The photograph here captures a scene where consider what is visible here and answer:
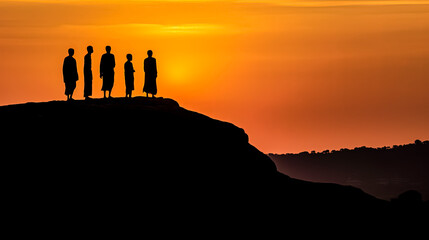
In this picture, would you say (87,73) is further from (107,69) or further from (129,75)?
(129,75)

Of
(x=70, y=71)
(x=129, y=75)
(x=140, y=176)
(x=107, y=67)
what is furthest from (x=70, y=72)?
(x=140, y=176)

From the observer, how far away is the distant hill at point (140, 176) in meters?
57.9

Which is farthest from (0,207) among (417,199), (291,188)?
(417,199)

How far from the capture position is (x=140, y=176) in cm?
5950

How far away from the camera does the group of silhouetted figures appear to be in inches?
2547

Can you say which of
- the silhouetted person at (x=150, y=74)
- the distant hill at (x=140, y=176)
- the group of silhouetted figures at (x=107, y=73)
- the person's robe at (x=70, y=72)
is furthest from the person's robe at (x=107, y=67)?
the silhouetted person at (x=150, y=74)

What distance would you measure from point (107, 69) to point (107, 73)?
21 centimetres

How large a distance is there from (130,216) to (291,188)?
983cm

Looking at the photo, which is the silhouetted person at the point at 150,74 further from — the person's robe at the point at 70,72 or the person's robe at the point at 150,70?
the person's robe at the point at 70,72

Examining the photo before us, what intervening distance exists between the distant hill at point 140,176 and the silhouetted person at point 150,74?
2.82m

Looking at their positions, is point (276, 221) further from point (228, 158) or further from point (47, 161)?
point (47, 161)

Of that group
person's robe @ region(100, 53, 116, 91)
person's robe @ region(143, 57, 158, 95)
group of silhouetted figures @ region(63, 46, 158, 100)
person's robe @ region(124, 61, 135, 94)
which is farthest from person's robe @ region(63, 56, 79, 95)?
person's robe @ region(143, 57, 158, 95)

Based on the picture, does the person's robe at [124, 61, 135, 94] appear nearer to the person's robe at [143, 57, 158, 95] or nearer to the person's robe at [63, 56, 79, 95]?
the person's robe at [143, 57, 158, 95]

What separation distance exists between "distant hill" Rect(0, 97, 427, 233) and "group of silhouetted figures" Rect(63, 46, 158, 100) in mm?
1445
